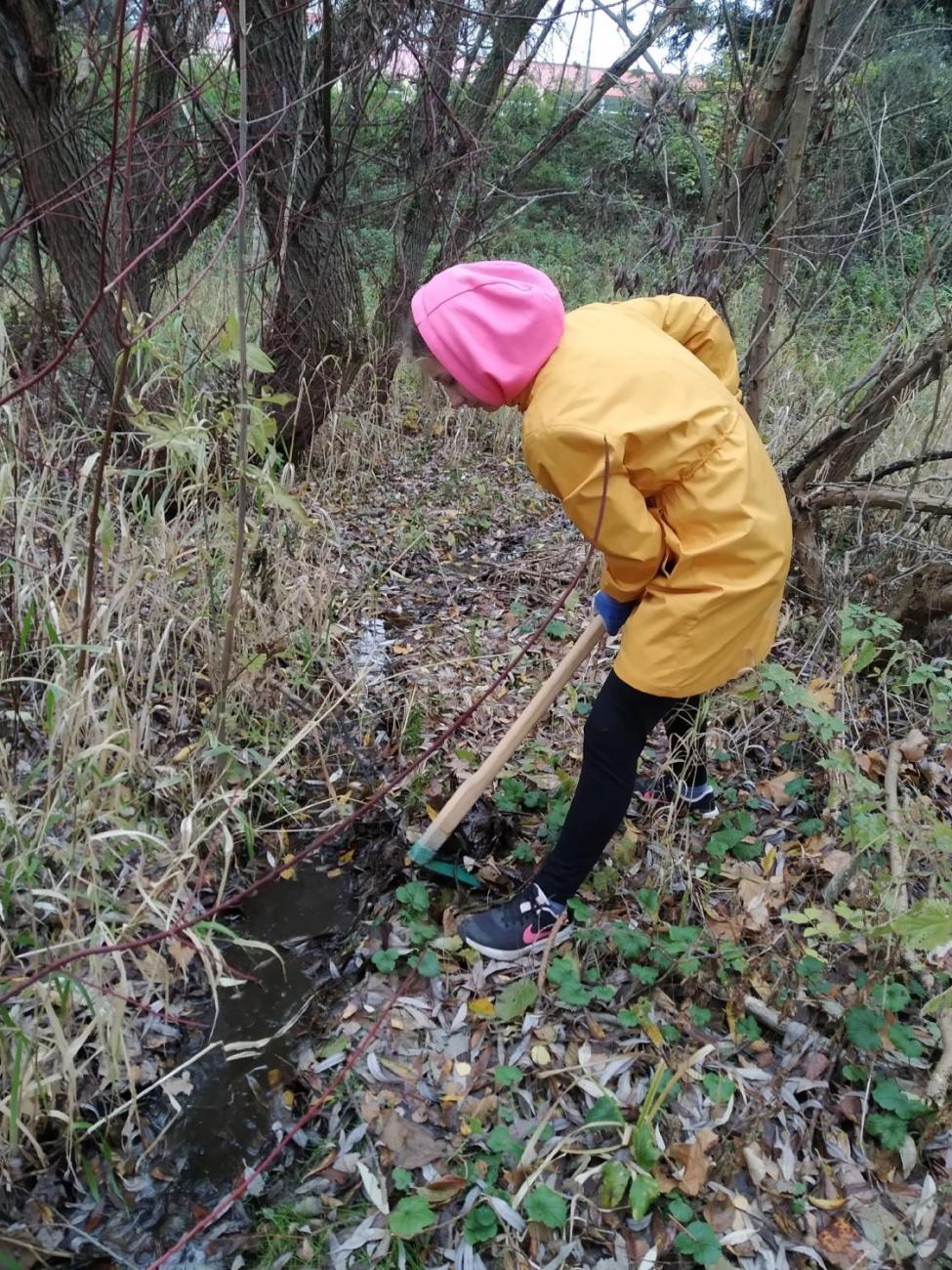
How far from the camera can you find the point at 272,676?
9.09 feet

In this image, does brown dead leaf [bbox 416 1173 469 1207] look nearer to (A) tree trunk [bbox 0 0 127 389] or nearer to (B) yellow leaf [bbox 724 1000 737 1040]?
(B) yellow leaf [bbox 724 1000 737 1040]

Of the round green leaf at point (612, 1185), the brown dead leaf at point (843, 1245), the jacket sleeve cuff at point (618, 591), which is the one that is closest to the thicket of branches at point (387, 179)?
the jacket sleeve cuff at point (618, 591)

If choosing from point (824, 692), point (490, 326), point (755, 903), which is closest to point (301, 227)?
point (490, 326)

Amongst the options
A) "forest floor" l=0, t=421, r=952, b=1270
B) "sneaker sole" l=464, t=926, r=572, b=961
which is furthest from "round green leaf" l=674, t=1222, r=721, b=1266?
"sneaker sole" l=464, t=926, r=572, b=961

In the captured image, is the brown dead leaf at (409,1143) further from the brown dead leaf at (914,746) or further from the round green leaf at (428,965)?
the brown dead leaf at (914,746)

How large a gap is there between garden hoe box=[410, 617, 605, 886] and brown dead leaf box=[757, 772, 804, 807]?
87 centimetres

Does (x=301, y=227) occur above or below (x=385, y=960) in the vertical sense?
above

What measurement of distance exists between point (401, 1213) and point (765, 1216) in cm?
69

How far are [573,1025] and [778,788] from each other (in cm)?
104

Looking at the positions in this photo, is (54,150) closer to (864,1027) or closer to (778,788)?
(778,788)

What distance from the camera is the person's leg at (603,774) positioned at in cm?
186

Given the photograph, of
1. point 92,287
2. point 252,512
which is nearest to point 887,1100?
point 252,512

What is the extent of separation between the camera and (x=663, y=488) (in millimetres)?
1703

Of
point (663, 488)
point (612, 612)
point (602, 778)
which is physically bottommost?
point (602, 778)
